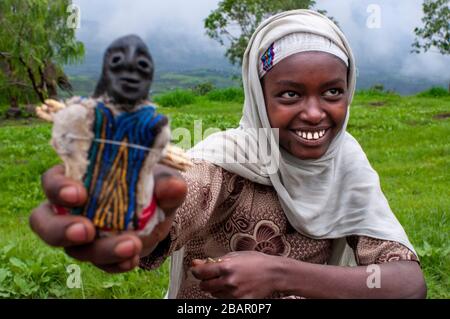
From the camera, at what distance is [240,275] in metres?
Answer: 1.96

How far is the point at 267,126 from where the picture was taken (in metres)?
2.24

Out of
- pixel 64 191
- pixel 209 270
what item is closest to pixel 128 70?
pixel 64 191

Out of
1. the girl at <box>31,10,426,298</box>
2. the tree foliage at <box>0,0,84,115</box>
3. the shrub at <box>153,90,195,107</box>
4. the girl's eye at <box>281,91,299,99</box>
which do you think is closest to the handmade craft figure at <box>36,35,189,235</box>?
the girl at <box>31,10,426,298</box>

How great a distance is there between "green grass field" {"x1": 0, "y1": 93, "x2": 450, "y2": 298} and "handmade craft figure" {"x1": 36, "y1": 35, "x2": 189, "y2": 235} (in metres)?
2.12

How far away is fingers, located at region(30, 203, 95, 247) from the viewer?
1.24 metres

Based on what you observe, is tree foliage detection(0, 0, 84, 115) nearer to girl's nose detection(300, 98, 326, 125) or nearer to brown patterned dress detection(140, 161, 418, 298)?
brown patterned dress detection(140, 161, 418, 298)

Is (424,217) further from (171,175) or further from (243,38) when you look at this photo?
(243,38)

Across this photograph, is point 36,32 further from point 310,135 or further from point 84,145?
point 84,145

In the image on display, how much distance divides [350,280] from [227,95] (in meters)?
14.9

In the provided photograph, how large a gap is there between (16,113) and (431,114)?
11871 millimetres

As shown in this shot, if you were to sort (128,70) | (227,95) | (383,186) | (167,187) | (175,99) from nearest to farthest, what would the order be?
(128,70) → (167,187) → (383,186) → (175,99) → (227,95)

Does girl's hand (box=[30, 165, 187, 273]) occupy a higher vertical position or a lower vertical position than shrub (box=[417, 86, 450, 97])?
lower

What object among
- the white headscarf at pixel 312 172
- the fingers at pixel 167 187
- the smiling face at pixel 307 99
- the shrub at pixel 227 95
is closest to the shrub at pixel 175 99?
the shrub at pixel 227 95

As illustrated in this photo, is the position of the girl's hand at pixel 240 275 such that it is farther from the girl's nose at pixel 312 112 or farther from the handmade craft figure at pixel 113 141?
the handmade craft figure at pixel 113 141
